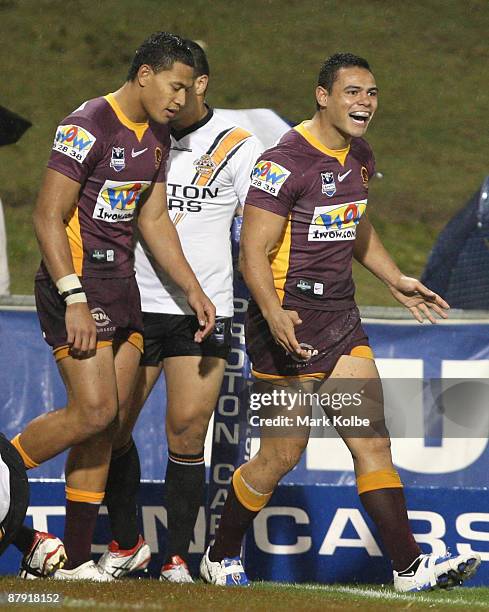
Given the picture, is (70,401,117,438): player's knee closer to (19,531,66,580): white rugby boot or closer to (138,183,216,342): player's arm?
(19,531,66,580): white rugby boot

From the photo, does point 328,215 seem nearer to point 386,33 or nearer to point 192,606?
point 192,606

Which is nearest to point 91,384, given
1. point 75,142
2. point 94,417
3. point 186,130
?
point 94,417

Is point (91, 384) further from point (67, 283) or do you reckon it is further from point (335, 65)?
point (335, 65)

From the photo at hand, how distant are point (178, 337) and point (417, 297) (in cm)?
107

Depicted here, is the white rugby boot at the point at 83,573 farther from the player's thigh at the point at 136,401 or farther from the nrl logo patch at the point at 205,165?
the nrl logo patch at the point at 205,165

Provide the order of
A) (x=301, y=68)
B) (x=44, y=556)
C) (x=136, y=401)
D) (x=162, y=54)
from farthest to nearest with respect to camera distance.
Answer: (x=301, y=68), (x=136, y=401), (x=162, y=54), (x=44, y=556)

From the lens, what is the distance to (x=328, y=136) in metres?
5.46

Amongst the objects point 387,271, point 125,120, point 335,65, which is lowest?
point 387,271

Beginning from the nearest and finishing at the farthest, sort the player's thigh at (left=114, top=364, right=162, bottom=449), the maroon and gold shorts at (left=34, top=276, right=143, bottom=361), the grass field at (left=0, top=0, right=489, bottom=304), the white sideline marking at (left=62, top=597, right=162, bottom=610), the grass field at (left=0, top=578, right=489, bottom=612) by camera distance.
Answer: the white sideline marking at (left=62, top=597, right=162, bottom=610) → the grass field at (left=0, top=578, right=489, bottom=612) → the maroon and gold shorts at (left=34, top=276, right=143, bottom=361) → the player's thigh at (left=114, top=364, right=162, bottom=449) → the grass field at (left=0, top=0, right=489, bottom=304)

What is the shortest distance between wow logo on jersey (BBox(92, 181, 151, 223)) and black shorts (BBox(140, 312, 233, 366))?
0.54 m

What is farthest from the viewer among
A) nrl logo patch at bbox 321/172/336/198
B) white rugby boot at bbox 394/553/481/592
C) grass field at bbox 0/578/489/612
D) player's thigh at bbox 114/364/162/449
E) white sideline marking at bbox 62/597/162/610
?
player's thigh at bbox 114/364/162/449

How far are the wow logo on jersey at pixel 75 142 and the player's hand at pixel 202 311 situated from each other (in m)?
0.76

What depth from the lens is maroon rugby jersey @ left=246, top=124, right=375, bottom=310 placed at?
536 centimetres

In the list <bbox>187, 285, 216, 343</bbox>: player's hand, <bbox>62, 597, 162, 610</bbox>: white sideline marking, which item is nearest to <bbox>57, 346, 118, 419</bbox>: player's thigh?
<bbox>187, 285, 216, 343</bbox>: player's hand
